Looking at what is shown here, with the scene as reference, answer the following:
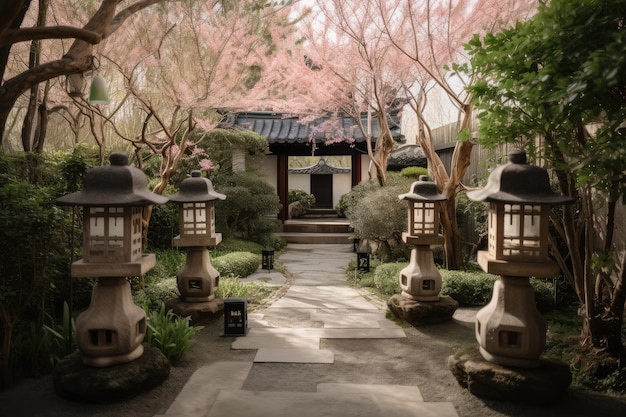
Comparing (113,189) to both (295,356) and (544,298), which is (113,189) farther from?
(544,298)

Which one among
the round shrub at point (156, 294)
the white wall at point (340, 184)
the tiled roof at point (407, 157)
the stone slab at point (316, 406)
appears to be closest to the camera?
the stone slab at point (316, 406)

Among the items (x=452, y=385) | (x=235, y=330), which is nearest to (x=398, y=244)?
(x=235, y=330)

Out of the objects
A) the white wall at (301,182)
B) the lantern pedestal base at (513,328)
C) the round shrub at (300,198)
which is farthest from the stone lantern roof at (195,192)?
the white wall at (301,182)

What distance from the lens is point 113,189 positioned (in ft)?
14.2

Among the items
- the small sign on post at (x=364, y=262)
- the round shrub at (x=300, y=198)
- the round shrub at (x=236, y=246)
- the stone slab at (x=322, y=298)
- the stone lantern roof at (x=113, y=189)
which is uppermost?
the round shrub at (x=300, y=198)

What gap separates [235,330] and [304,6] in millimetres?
8343

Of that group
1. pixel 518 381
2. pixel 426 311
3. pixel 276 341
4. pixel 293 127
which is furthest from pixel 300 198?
pixel 518 381

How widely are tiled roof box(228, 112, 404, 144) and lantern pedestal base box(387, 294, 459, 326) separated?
10.8 meters

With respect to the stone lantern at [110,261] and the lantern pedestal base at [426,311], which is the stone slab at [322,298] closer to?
the lantern pedestal base at [426,311]

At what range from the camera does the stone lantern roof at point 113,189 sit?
4.19m

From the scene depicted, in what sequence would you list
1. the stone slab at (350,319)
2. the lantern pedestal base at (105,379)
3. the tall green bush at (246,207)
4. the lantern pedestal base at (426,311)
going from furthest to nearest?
1. the tall green bush at (246,207)
2. the stone slab at (350,319)
3. the lantern pedestal base at (426,311)
4. the lantern pedestal base at (105,379)

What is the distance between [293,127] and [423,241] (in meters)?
13.2

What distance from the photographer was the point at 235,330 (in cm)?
632

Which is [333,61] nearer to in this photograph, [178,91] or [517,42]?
[178,91]
